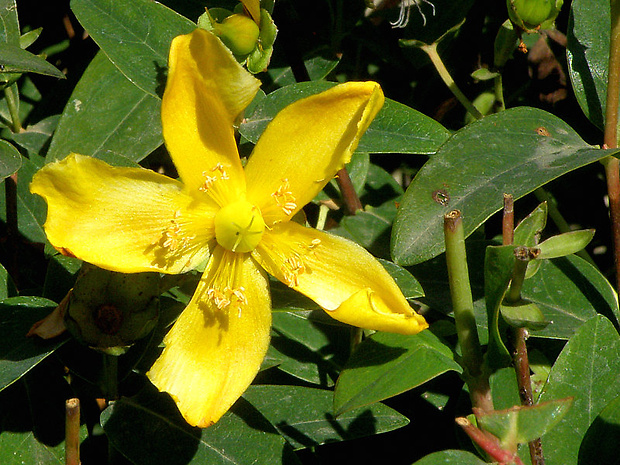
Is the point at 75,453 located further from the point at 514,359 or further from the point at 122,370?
the point at 514,359

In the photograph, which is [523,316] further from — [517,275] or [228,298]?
[228,298]

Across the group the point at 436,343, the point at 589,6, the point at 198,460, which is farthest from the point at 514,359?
the point at 589,6

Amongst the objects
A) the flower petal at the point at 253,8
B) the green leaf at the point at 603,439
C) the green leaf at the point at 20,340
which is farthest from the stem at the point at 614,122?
the green leaf at the point at 20,340

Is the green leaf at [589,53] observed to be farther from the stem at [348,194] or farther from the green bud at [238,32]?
the green bud at [238,32]

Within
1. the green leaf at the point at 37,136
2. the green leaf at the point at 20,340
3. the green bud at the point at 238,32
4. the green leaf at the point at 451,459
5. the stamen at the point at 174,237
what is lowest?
the green leaf at the point at 20,340

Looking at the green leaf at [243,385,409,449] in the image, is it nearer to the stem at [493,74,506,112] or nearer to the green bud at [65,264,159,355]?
the green bud at [65,264,159,355]

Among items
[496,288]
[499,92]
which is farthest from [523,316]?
[499,92]
